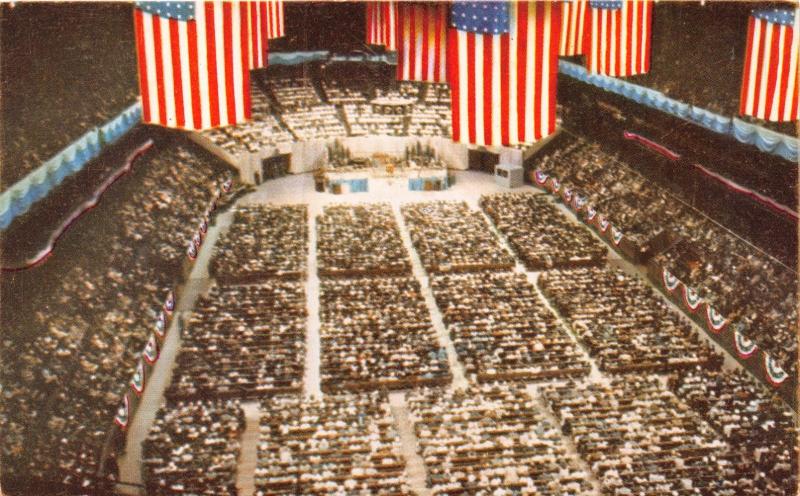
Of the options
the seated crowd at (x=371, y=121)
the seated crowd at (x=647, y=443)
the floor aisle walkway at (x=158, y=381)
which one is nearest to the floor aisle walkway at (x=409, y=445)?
the seated crowd at (x=647, y=443)

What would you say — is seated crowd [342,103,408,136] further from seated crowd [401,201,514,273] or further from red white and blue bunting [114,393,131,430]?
red white and blue bunting [114,393,131,430]

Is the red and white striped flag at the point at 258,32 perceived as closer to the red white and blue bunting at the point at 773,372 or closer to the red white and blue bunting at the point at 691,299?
the red white and blue bunting at the point at 773,372

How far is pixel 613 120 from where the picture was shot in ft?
120

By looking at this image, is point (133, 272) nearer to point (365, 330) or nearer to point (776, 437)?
point (365, 330)

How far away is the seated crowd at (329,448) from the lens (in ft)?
48.5

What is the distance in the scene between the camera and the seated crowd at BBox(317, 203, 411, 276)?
27156 mm

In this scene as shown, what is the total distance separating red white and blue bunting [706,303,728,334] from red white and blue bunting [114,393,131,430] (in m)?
15.0

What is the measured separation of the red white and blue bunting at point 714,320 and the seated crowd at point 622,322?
626 mm

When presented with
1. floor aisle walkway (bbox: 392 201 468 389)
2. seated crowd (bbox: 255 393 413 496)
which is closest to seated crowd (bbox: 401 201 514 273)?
floor aisle walkway (bbox: 392 201 468 389)

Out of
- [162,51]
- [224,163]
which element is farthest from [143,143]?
[162,51]

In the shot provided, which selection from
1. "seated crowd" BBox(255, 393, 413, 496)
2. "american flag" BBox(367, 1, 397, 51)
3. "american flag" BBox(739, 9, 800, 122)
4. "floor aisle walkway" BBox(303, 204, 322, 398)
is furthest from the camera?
"american flag" BBox(367, 1, 397, 51)

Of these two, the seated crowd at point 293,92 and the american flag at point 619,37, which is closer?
the american flag at point 619,37

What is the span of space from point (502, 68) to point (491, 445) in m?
8.65

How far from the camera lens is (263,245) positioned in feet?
95.9
